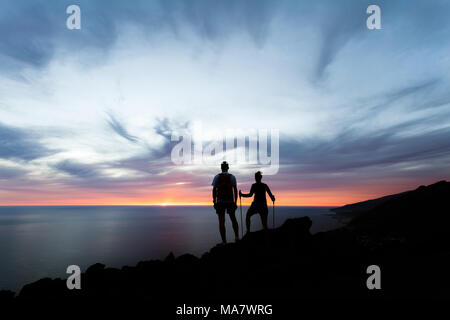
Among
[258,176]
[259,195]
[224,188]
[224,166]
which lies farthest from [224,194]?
[258,176]

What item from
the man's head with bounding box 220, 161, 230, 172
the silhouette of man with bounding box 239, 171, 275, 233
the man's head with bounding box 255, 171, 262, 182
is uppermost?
the man's head with bounding box 220, 161, 230, 172

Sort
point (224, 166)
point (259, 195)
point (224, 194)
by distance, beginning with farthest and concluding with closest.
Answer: point (259, 195), point (224, 166), point (224, 194)

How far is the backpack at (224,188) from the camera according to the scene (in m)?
9.91

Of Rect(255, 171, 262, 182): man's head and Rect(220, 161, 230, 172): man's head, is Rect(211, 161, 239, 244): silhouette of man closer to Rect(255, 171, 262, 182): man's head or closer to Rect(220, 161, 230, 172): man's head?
Rect(220, 161, 230, 172): man's head

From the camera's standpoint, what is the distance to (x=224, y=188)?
995cm

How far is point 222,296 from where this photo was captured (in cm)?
692

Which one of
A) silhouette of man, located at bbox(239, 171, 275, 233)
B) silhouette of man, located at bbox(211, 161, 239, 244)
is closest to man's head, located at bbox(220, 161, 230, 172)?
silhouette of man, located at bbox(211, 161, 239, 244)

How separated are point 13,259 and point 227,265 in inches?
3331

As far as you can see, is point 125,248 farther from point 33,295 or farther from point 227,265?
point 227,265

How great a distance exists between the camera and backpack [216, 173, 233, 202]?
32.5ft

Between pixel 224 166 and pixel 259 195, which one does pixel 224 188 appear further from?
pixel 259 195

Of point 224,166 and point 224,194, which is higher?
point 224,166

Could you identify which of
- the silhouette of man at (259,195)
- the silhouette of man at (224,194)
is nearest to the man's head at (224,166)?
the silhouette of man at (224,194)
